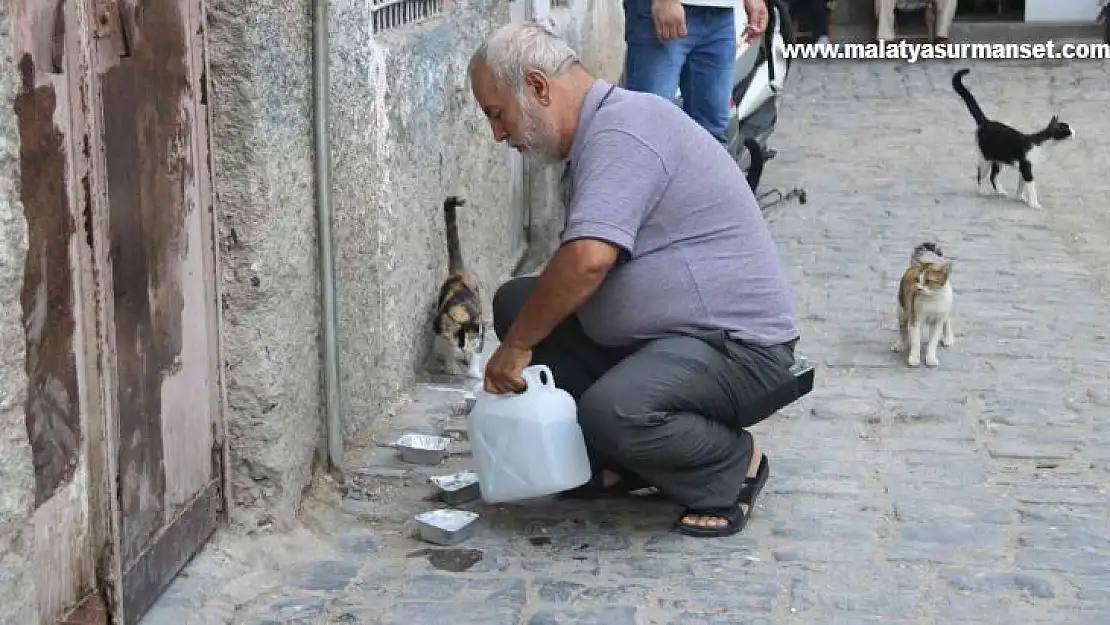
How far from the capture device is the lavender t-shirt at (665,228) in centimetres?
364

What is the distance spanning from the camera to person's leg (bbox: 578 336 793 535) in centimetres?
377

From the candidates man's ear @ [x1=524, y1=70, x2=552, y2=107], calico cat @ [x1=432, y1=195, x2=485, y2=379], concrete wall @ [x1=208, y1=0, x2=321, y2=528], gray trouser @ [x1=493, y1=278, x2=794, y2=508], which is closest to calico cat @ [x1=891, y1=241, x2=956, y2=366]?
calico cat @ [x1=432, y1=195, x2=485, y2=379]

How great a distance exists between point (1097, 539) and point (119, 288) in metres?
2.53

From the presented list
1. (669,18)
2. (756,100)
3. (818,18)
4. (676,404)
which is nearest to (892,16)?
(818,18)

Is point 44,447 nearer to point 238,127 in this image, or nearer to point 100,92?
point 100,92

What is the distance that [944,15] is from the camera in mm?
14500

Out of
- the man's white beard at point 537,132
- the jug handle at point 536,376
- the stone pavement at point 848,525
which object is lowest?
the stone pavement at point 848,525

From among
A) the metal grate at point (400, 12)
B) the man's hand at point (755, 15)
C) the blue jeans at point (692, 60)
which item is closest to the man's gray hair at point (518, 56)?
the metal grate at point (400, 12)

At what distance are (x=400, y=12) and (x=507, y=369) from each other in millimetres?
1786

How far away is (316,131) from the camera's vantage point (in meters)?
3.99

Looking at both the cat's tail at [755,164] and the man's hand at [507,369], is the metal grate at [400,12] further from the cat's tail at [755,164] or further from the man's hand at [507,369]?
the cat's tail at [755,164]

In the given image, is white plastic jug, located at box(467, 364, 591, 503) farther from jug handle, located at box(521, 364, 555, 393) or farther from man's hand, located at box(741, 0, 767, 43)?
man's hand, located at box(741, 0, 767, 43)

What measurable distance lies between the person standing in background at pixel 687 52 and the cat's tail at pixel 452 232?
1242 mm

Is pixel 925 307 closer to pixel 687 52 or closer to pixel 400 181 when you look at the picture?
pixel 687 52
